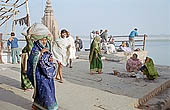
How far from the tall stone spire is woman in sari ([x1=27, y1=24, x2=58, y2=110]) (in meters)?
7.94

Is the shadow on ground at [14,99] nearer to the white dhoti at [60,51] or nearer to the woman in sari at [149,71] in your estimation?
the white dhoti at [60,51]

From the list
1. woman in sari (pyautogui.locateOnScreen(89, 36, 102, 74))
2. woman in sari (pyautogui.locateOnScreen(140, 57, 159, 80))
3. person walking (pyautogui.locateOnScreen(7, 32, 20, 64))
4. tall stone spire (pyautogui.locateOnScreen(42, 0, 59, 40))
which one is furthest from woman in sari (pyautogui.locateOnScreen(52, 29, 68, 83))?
tall stone spire (pyautogui.locateOnScreen(42, 0, 59, 40))

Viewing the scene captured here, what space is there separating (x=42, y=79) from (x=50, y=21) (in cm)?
896

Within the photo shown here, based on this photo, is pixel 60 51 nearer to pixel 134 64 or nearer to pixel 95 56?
pixel 95 56

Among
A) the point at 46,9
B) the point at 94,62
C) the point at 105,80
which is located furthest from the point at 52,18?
the point at 105,80

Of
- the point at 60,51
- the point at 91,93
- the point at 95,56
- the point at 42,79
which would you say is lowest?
the point at 91,93

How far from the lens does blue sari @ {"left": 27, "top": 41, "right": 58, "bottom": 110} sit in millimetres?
3162

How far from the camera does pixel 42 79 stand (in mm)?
3191

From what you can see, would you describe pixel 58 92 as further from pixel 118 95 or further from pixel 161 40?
pixel 161 40

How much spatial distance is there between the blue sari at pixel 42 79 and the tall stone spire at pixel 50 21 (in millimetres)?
8011

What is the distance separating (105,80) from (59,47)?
181 cm

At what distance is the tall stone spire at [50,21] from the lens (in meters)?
11.4

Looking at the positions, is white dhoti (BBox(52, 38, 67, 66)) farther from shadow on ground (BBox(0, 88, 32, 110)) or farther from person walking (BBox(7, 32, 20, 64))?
person walking (BBox(7, 32, 20, 64))

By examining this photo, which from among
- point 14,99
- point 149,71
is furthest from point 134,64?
point 14,99
